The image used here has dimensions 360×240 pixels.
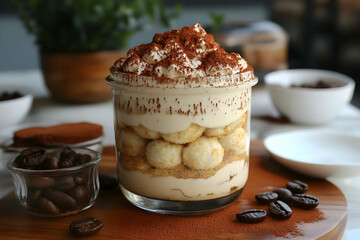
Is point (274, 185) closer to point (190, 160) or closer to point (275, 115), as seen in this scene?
point (190, 160)

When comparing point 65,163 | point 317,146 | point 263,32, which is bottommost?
point 317,146

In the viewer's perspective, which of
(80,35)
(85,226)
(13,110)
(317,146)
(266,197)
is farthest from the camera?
(80,35)

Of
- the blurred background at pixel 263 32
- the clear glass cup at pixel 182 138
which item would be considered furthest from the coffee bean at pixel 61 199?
the blurred background at pixel 263 32

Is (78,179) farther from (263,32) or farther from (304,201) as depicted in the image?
(263,32)

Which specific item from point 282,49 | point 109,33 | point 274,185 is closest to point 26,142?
point 274,185

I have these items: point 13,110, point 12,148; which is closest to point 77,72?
point 13,110

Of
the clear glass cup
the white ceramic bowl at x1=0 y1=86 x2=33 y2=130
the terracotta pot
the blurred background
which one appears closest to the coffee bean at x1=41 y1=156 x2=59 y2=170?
the clear glass cup

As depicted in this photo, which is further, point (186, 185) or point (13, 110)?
point (13, 110)

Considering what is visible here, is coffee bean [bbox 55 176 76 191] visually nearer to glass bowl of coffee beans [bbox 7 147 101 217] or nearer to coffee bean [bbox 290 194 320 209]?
glass bowl of coffee beans [bbox 7 147 101 217]
